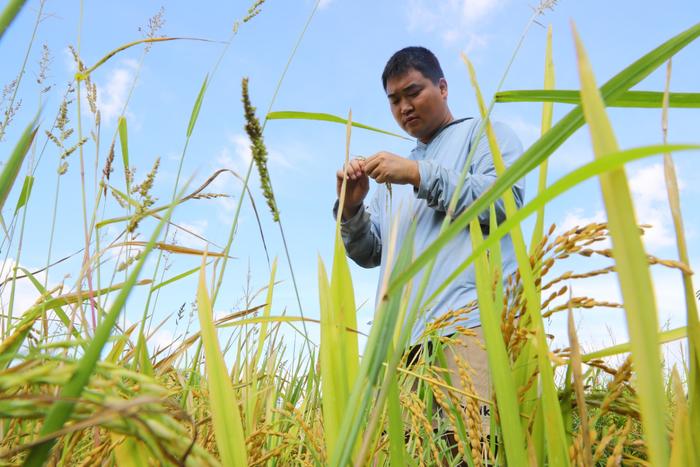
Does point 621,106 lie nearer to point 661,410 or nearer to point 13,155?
point 661,410

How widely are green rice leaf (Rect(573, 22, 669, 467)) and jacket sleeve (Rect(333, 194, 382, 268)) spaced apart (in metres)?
2.28

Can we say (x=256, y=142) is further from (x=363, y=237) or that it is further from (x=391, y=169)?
(x=363, y=237)

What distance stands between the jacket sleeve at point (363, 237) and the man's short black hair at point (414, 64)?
693 millimetres

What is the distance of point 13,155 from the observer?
0.46 meters

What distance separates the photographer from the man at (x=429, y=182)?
2076 mm

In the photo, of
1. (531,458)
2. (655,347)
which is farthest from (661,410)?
(531,458)

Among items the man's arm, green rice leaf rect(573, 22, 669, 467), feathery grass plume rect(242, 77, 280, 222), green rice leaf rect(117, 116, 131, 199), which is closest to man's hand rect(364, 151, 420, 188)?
the man's arm

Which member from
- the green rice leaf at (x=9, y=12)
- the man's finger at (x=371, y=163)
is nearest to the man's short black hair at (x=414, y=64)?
the man's finger at (x=371, y=163)

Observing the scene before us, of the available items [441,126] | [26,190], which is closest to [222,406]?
[26,190]

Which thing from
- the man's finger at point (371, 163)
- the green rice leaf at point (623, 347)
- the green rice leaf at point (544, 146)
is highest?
the man's finger at point (371, 163)

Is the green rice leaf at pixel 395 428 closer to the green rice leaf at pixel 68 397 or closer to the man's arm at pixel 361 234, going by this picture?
the green rice leaf at pixel 68 397

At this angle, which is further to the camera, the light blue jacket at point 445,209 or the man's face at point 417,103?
the man's face at point 417,103

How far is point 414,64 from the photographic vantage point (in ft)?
9.12

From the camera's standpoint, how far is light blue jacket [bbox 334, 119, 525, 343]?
219 centimetres
